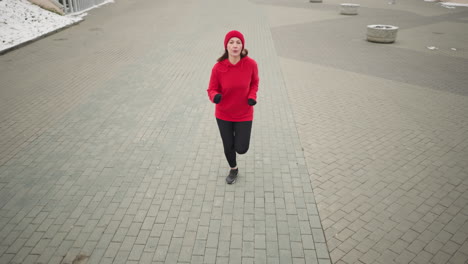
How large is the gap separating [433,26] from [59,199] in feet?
62.7

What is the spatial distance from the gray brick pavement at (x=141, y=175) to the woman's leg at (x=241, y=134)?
0.72m

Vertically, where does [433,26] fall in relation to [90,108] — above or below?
above

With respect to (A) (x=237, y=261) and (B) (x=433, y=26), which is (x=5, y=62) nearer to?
(A) (x=237, y=261)

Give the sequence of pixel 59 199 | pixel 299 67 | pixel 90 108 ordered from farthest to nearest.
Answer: pixel 299 67 → pixel 90 108 → pixel 59 199

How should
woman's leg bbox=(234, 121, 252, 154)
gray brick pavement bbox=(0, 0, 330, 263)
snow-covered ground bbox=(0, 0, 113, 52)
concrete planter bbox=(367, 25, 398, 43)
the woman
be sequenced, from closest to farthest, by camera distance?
gray brick pavement bbox=(0, 0, 330, 263)
the woman
woman's leg bbox=(234, 121, 252, 154)
concrete planter bbox=(367, 25, 398, 43)
snow-covered ground bbox=(0, 0, 113, 52)

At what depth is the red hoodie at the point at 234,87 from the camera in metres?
3.94

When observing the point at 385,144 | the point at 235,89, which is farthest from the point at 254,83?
the point at 385,144

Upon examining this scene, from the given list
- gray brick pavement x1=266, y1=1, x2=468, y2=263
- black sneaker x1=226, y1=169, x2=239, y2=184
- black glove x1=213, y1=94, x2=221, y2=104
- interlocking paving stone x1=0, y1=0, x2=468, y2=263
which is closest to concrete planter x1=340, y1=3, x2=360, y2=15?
gray brick pavement x1=266, y1=1, x2=468, y2=263

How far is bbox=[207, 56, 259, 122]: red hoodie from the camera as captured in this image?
12.9ft

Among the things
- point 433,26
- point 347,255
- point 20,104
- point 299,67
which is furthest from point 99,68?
point 433,26

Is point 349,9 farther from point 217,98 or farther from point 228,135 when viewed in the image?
point 217,98

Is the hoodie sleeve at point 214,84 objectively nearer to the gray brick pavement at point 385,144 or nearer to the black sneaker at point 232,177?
the black sneaker at point 232,177

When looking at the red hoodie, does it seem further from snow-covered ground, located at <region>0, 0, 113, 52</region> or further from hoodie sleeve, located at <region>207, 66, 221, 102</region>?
snow-covered ground, located at <region>0, 0, 113, 52</region>

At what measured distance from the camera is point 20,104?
7.49 metres
